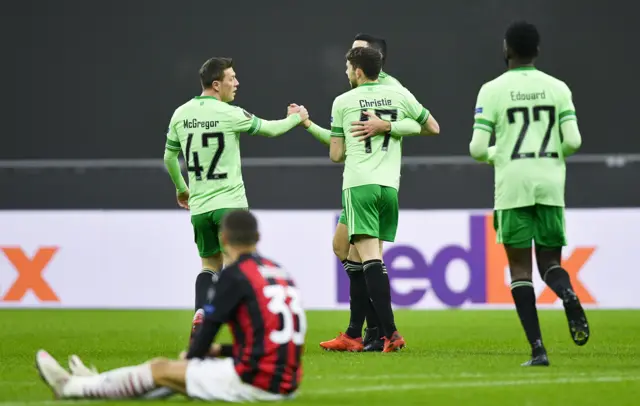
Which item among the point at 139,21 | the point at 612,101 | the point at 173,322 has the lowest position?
the point at 173,322

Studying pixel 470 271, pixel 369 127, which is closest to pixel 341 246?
pixel 369 127

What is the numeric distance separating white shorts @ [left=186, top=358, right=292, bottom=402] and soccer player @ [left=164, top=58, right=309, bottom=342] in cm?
314


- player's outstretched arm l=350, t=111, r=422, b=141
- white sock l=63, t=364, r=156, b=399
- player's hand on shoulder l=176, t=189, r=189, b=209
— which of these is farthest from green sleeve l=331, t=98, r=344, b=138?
white sock l=63, t=364, r=156, b=399

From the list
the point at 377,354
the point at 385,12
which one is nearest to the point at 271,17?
the point at 385,12

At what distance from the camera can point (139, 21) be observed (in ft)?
55.0

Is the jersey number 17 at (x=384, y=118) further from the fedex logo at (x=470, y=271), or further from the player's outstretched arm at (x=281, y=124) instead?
the fedex logo at (x=470, y=271)

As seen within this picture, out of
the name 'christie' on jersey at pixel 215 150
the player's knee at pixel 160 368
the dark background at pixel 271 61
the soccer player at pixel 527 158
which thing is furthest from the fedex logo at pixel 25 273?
the player's knee at pixel 160 368

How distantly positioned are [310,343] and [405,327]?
6.94ft

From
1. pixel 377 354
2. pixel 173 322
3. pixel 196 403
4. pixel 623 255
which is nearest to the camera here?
pixel 196 403

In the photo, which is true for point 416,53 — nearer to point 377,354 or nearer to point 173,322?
point 173,322

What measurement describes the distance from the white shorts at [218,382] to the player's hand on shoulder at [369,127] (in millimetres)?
3332

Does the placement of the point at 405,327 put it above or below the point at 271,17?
below

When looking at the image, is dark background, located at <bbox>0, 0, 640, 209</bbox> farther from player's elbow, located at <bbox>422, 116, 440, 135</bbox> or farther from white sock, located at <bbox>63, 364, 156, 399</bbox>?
white sock, located at <bbox>63, 364, 156, 399</bbox>

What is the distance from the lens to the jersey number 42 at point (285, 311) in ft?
18.4
